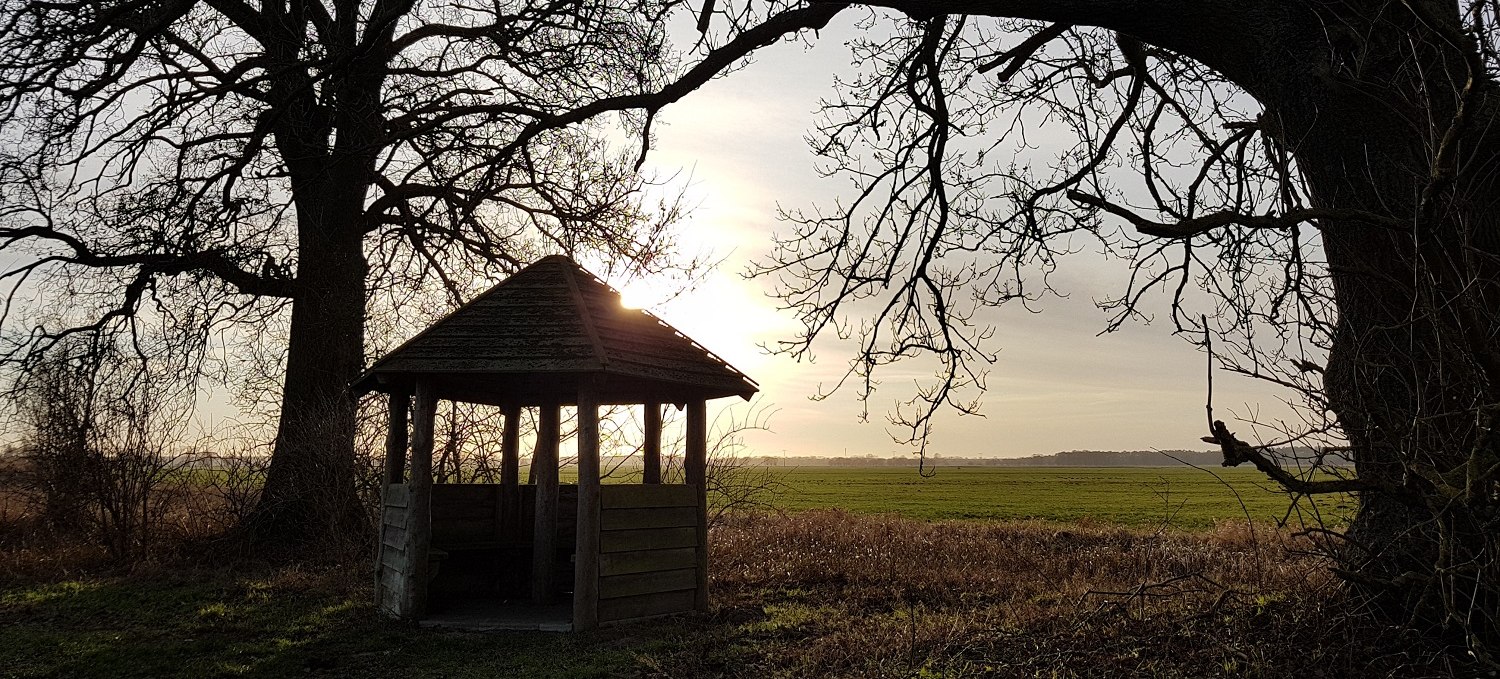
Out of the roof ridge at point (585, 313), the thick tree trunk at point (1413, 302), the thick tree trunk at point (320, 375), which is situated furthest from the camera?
the thick tree trunk at point (320, 375)

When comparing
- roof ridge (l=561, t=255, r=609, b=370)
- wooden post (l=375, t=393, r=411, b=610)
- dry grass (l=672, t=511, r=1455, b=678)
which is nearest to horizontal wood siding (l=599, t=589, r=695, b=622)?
dry grass (l=672, t=511, r=1455, b=678)

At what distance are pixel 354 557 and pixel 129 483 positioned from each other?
382 cm

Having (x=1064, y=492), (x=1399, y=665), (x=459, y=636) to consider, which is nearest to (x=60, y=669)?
(x=459, y=636)

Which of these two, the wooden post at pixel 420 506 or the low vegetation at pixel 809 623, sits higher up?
the wooden post at pixel 420 506

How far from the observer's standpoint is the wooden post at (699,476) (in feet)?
31.4

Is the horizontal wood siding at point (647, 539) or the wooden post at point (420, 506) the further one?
the wooden post at point (420, 506)

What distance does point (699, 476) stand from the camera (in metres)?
9.72

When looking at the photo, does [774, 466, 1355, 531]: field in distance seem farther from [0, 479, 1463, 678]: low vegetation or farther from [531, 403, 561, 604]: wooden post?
[531, 403, 561, 604]: wooden post

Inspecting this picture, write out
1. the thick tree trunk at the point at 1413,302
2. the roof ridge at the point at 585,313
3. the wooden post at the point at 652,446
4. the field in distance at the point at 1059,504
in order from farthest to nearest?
the field in distance at the point at 1059,504 → the wooden post at the point at 652,446 → the roof ridge at the point at 585,313 → the thick tree trunk at the point at 1413,302

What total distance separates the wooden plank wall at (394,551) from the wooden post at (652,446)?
248 centimetres

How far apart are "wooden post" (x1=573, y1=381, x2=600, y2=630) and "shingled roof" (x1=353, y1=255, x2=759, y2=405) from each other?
383mm

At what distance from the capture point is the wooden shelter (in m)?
8.73

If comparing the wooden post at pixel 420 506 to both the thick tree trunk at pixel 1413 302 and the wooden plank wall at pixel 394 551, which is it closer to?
the wooden plank wall at pixel 394 551

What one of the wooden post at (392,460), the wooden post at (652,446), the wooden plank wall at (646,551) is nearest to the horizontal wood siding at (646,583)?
the wooden plank wall at (646,551)
